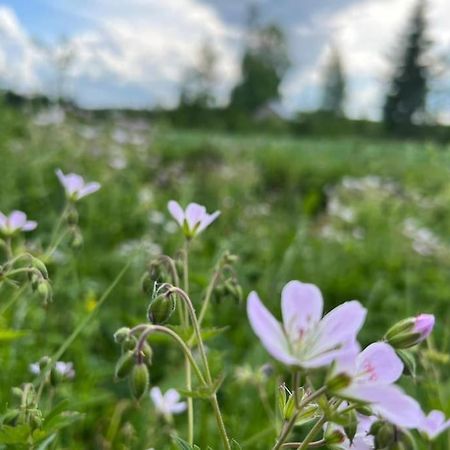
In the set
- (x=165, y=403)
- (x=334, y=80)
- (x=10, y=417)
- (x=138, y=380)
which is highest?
(x=138, y=380)

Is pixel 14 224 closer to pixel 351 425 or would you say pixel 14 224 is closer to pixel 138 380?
pixel 138 380

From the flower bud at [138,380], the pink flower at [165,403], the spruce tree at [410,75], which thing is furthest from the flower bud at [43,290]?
the spruce tree at [410,75]

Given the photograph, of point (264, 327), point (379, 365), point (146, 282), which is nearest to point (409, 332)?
point (379, 365)

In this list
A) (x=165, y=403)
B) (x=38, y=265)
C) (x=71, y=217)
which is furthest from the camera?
(x=165, y=403)

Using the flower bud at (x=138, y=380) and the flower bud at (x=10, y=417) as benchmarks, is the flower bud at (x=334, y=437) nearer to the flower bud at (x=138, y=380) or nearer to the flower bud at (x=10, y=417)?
the flower bud at (x=138, y=380)

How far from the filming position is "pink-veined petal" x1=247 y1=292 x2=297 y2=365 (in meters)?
0.49

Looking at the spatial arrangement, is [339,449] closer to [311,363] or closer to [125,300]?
[311,363]

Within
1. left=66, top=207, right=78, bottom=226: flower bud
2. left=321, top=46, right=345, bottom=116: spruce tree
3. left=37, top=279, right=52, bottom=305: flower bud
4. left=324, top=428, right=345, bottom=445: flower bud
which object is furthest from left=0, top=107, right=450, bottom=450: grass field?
left=321, top=46, right=345, bottom=116: spruce tree

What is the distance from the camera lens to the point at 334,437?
63cm

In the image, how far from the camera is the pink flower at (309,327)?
1.71 feet

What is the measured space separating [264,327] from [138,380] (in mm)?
251

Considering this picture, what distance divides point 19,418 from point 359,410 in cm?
39

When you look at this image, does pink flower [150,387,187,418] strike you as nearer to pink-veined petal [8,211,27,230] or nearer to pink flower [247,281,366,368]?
pink-veined petal [8,211,27,230]

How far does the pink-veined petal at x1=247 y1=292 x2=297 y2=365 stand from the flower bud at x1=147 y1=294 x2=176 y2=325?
0.20 metres
